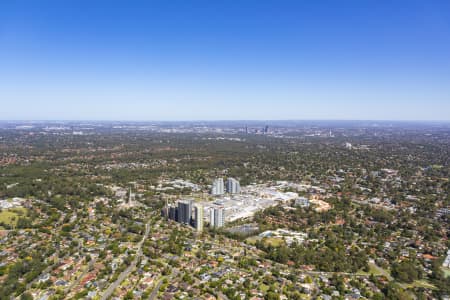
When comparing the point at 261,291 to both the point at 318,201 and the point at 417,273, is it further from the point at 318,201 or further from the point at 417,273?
the point at 318,201

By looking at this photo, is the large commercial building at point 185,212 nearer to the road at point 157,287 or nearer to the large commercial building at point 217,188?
the road at point 157,287

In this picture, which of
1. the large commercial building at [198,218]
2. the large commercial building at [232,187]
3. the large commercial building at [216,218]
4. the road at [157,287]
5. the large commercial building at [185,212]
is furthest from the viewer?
the large commercial building at [232,187]

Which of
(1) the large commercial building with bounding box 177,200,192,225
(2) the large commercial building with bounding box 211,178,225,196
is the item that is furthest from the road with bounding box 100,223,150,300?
(2) the large commercial building with bounding box 211,178,225,196

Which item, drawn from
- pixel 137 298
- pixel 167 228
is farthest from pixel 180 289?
pixel 167 228

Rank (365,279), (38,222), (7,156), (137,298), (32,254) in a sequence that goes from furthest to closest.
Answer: (7,156), (38,222), (32,254), (365,279), (137,298)

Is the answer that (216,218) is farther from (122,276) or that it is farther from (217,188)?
(217,188)

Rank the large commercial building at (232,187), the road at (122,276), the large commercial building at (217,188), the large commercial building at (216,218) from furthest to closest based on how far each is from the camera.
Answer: the large commercial building at (232,187)
the large commercial building at (217,188)
the large commercial building at (216,218)
the road at (122,276)

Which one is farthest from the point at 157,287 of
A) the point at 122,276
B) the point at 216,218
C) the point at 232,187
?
the point at 232,187

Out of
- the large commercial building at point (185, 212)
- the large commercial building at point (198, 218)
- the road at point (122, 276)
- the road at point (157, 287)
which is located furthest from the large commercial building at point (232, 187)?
the road at point (157, 287)
